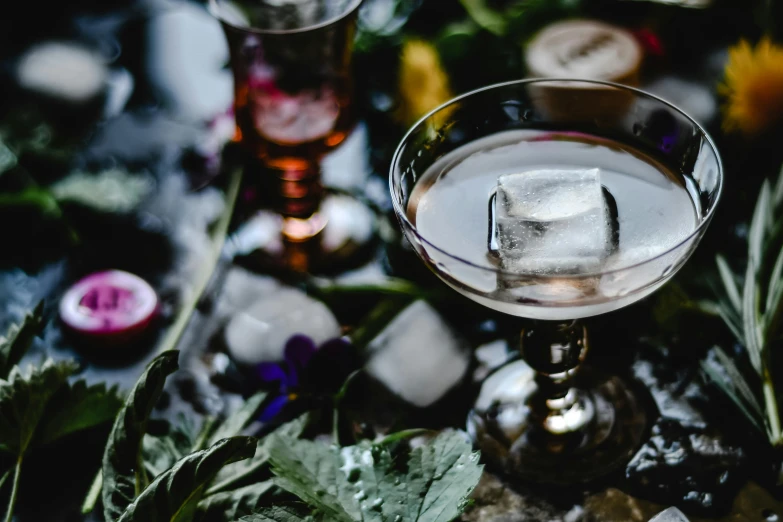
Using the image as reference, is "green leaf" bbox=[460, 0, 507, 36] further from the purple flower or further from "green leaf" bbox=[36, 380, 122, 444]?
"green leaf" bbox=[36, 380, 122, 444]

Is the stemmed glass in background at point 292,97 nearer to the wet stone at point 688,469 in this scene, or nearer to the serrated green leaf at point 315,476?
the serrated green leaf at point 315,476

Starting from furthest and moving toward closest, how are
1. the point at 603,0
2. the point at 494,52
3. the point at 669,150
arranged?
1. the point at 603,0
2. the point at 494,52
3. the point at 669,150

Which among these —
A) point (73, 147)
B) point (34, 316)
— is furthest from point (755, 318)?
point (73, 147)

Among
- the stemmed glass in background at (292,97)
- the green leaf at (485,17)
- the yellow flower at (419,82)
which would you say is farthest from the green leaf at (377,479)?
the green leaf at (485,17)

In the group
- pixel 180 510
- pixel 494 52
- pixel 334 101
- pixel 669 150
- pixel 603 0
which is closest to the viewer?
pixel 180 510

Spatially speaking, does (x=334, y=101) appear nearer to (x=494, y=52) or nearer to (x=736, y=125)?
(x=494, y=52)

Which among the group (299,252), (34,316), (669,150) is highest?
(669,150)

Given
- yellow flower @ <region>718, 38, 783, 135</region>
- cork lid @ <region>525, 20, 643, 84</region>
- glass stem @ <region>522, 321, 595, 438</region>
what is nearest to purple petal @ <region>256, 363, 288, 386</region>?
glass stem @ <region>522, 321, 595, 438</region>

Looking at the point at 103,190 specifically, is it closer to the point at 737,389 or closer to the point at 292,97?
the point at 292,97
